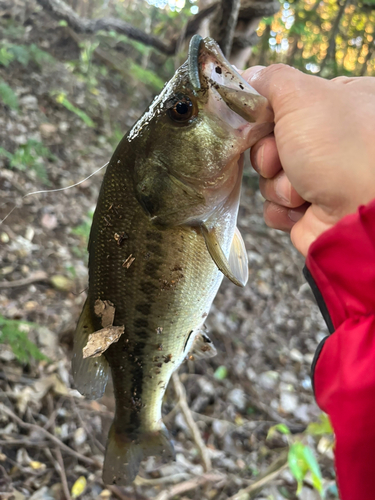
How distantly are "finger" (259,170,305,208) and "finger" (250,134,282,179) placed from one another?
0.03 metres

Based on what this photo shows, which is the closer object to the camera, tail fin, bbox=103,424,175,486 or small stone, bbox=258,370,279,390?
tail fin, bbox=103,424,175,486

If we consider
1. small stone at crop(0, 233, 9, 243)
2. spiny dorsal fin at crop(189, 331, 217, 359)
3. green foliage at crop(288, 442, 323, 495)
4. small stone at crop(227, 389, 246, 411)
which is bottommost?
small stone at crop(227, 389, 246, 411)

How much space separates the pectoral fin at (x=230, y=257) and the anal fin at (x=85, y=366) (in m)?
0.63

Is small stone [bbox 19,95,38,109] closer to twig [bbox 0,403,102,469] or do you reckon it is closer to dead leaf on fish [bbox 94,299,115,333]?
twig [bbox 0,403,102,469]

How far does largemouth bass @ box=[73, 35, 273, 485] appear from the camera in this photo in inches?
53.4

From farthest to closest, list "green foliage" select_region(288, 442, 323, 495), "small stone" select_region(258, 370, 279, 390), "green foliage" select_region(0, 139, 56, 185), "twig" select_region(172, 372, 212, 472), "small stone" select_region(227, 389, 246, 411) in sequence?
1. "green foliage" select_region(0, 139, 56, 185)
2. "small stone" select_region(258, 370, 279, 390)
3. "small stone" select_region(227, 389, 246, 411)
4. "twig" select_region(172, 372, 212, 472)
5. "green foliage" select_region(288, 442, 323, 495)

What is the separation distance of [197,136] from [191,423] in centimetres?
248

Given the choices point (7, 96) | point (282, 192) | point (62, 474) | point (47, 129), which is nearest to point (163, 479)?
point (62, 474)

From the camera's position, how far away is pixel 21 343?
263 cm

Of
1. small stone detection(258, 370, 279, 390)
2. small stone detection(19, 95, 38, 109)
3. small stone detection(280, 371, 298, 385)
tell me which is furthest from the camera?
small stone detection(19, 95, 38, 109)

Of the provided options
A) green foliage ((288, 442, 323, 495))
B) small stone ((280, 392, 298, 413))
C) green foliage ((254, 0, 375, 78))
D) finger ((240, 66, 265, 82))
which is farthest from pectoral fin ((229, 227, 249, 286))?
green foliage ((254, 0, 375, 78))

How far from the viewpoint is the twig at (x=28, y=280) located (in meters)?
3.28

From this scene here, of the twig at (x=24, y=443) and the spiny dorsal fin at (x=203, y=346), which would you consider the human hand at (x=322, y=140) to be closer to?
the spiny dorsal fin at (x=203, y=346)

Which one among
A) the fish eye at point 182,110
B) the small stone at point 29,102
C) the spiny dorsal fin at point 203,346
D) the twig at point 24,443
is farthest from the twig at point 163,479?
the small stone at point 29,102
